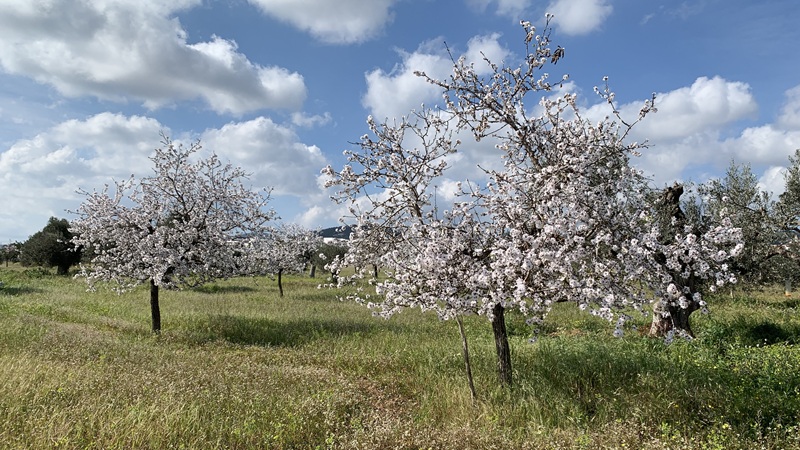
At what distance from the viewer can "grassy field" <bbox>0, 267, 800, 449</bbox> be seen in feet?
23.9

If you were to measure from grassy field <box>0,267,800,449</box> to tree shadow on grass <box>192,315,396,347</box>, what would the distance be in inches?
27.4

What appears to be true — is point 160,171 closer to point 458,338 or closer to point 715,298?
point 458,338

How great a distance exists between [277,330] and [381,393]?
9.77 metres

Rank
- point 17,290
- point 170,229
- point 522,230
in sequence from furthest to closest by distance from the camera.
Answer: point 17,290, point 170,229, point 522,230

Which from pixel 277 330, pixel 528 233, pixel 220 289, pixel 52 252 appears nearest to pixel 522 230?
pixel 528 233

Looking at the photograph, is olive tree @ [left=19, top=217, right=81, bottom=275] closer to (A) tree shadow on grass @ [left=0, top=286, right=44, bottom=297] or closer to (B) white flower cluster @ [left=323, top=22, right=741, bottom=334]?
(A) tree shadow on grass @ [left=0, top=286, right=44, bottom=297]

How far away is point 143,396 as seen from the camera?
28.3ft

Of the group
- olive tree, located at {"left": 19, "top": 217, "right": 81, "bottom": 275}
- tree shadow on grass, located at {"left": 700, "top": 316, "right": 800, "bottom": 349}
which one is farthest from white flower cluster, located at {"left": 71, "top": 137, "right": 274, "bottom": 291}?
olive tree, located at {"left": 19, "top": 217, "right": 81, "bottom": 275}

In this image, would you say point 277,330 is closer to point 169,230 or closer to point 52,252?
point 169,230

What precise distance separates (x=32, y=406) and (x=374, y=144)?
8051 mm

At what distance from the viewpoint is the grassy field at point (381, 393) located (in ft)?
23.9

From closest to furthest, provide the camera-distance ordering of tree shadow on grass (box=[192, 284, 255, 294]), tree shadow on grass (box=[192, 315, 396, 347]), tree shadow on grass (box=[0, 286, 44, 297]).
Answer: tree shadow on grass (box=[192, 315, 396, 347])
tree shadow on grass (box=[0, 286, 44, 297])
tree shadow on grass (box=[192, 284, 255, 294])

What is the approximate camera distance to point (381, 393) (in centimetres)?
1053

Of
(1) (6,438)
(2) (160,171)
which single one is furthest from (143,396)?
(2) (160,171)
